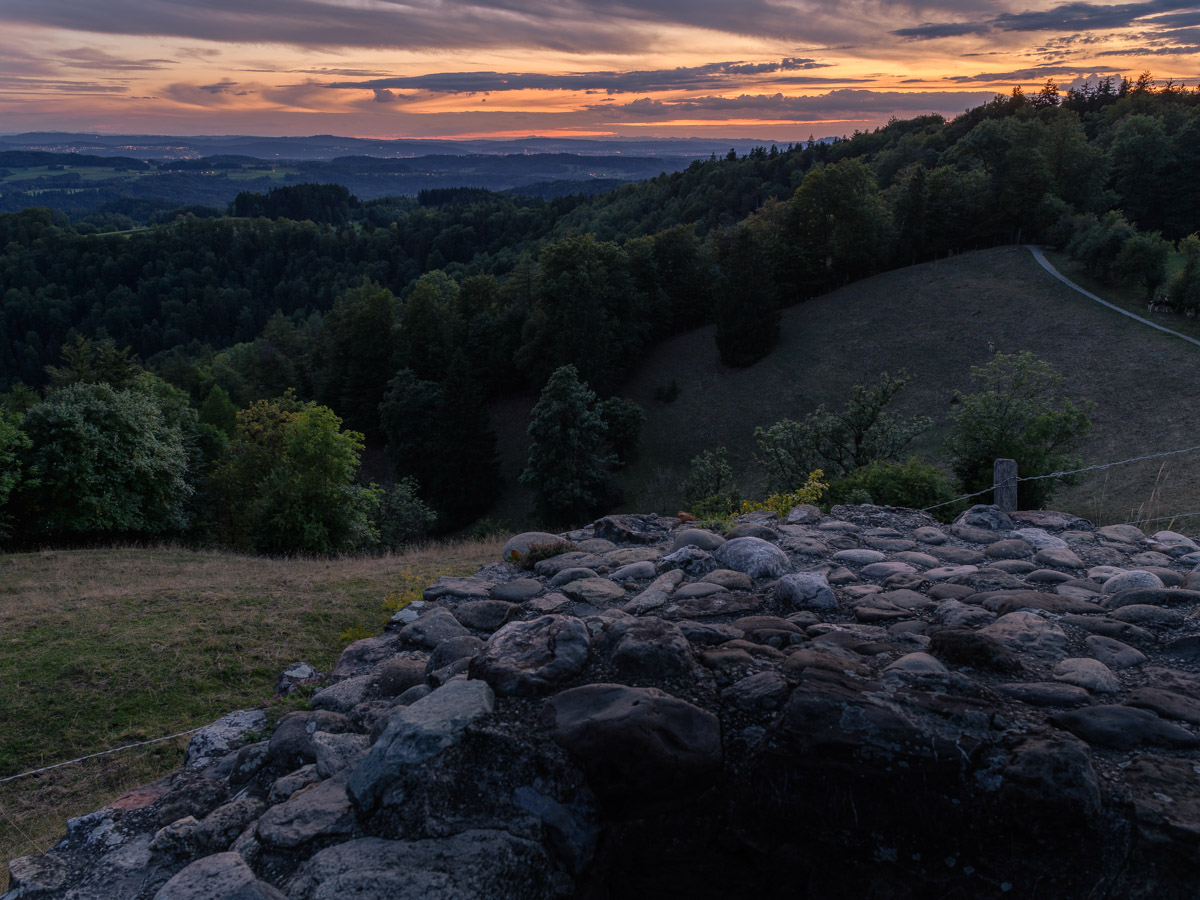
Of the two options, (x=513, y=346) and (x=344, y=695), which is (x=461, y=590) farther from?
(x=513, y=346)

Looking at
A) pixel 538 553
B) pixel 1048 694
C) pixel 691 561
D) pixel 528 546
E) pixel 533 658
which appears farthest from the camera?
pixel 528 546

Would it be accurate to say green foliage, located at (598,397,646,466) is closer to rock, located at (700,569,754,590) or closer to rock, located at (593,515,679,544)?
rock, located at (593,515,679,544)

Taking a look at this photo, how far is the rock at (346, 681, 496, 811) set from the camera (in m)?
3.86

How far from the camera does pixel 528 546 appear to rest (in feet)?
29.7

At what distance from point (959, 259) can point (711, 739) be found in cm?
6282

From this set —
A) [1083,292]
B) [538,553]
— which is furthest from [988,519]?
[1083,292]

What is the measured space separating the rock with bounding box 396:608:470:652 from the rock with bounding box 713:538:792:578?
8.96ft

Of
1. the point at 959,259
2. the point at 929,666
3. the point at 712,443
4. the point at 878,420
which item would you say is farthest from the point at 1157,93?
the point at 929,666

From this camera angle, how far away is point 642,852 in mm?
3865

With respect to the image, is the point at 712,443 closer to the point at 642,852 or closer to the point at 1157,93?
the point at 642,852

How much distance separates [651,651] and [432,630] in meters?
2.76

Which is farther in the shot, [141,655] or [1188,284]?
[1188,284]

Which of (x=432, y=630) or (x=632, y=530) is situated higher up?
(x=432, y=630)

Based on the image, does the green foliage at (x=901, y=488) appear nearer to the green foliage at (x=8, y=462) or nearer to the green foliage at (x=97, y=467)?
the green foliage at (x=97, y=467)
